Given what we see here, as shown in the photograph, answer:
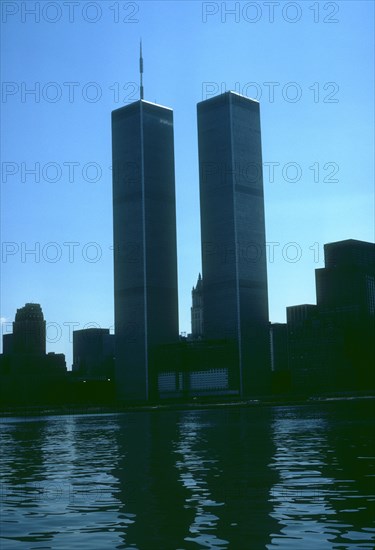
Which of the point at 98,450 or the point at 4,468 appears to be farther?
the point at 98,450

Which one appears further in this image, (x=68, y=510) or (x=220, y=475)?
(x=220, y=475)

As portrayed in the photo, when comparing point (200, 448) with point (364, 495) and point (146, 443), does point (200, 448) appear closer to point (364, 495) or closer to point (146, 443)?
point (146, 443)

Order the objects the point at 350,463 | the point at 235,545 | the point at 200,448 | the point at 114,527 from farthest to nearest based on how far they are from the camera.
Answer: the point at 200,448 < the point at 350,463 < the point at 114,527 < the point at 235,545

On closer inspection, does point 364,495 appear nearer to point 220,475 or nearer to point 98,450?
point 220,475

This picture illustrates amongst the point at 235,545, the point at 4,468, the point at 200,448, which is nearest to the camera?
the point at 235,545

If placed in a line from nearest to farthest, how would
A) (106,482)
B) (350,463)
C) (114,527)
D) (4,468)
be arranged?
1. (114,527)
2. (106,482)
3. (350,463)
4. (4,468)

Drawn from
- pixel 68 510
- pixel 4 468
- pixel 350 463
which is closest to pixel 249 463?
pixel 350 463

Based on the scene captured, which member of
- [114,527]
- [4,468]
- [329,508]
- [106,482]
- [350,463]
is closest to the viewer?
[114,527]

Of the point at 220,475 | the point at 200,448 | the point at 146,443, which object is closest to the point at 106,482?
the point at 220,475
